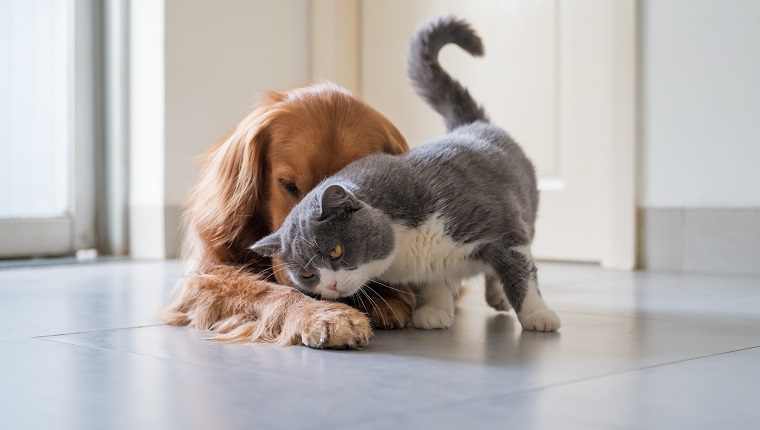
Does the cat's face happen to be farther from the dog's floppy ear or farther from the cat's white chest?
the dog's floppy ear

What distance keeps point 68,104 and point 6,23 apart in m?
0.39

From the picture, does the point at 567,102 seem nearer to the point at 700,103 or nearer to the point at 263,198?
the point at 700,103

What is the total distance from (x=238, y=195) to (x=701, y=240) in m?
1.70

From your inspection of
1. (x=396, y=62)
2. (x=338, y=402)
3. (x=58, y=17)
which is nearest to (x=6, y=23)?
(x=58, y=17)

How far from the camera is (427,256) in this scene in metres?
1.58

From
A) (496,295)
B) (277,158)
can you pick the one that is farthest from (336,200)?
(496,295)

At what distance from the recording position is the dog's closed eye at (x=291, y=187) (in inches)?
66.8

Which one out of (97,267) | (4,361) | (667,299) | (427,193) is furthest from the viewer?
(97,267)

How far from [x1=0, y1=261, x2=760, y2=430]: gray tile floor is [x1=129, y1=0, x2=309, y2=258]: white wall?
4.96 feet

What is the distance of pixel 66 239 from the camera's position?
350 centimetres

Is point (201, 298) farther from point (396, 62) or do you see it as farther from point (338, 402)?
point (396, 62)

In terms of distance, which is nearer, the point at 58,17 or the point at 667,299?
the point at 667,299

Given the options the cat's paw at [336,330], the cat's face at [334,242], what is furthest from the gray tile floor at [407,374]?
the cat's face at [334,242]

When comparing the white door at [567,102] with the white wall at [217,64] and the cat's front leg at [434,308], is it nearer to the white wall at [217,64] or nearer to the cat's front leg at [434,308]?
the white wall at [217,64]
